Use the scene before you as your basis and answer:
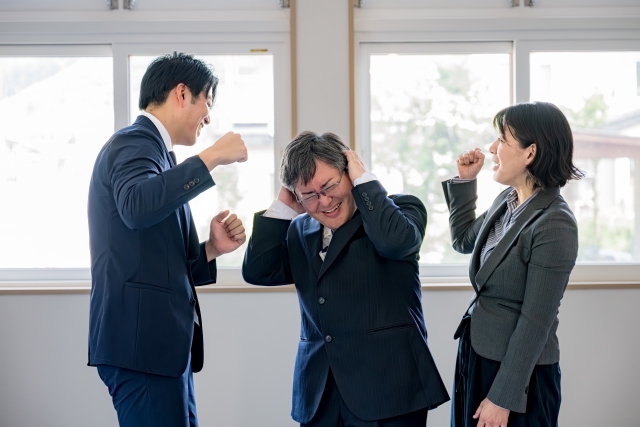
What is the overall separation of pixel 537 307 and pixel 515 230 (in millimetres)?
223

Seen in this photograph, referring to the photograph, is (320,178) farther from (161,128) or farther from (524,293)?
(524,293)

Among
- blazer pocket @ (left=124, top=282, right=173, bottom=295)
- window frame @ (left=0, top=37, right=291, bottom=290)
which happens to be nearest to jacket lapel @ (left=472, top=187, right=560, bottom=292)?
blazer pocket @ (left=124, top=282, right=173, bottom=295)

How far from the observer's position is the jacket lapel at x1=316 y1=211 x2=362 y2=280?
153 cm

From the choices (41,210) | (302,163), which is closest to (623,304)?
(302,163)

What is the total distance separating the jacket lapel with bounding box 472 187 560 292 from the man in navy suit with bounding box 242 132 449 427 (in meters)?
0.26

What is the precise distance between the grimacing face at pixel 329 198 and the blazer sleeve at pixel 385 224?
7 cm

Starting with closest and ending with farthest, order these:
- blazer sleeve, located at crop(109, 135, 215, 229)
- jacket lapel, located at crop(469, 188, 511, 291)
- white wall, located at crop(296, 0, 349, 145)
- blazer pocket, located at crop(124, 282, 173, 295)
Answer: blazer sleeve, located at crop(109, 135, 215, 229)
blazer pocket, located at crop(124, 282, 173, 295)
jacket lapel, located at crop(469, 188, 511, 291)
white wall, located at crop(296, 0, 349, 145)

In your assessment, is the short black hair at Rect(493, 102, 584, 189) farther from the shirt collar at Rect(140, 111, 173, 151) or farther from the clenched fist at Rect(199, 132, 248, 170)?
the shirt collar at Rect(140, 111, 173, 151)

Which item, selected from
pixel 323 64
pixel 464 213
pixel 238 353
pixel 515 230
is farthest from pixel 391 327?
pixel 323 64

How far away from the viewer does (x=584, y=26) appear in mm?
3174

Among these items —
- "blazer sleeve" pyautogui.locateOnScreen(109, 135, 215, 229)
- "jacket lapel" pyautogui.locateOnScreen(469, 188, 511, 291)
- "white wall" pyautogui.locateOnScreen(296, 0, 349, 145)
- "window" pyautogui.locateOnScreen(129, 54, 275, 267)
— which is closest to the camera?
"blazer sleeve" pyautogui.locateOnScreen(109, 135, 215, 229)

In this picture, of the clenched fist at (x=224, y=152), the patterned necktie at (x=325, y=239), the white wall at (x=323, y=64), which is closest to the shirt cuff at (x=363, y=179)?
the patterned necktie at (x=325, y=239)

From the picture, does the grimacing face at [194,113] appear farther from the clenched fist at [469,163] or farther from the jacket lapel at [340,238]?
the clenched fist at [469,163]

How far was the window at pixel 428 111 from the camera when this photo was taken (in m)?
3.24
